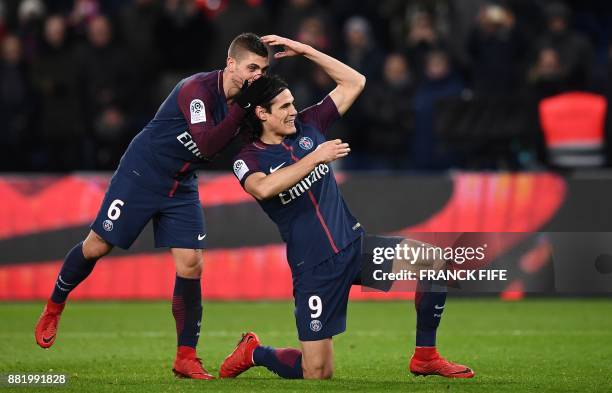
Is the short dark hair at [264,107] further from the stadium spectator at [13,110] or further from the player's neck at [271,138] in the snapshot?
the stadium spectator at [13,110]

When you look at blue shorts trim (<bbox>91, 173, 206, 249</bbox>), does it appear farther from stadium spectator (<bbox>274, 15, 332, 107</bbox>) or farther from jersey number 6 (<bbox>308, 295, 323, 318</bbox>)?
stadium spectator (<bbox>274, 15, 332, 107</bbox>)

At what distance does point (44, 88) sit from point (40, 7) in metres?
1.98

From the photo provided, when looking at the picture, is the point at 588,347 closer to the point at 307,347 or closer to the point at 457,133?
the point at 307,347

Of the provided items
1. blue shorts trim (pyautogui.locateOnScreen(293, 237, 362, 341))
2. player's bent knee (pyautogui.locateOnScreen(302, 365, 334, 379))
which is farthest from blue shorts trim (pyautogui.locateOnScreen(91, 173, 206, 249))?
player's bent knee (pyautogui.locateOnScreen(302, 365, 334, 379))

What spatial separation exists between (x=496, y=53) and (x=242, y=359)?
28.0 feet

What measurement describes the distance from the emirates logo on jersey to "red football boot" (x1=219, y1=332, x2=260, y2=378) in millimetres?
959

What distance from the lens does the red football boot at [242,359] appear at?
8250 millimetres

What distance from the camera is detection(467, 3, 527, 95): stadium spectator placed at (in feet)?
51.7

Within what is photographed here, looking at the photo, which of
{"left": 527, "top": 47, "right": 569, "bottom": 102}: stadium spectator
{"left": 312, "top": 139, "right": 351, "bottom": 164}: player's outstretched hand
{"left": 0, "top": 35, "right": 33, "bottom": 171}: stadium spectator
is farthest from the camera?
{"left": 0, "top": 35, "right": 33, "bottom": 171}: stadium spectator

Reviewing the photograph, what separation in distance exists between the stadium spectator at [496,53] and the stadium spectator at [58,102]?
206 inches

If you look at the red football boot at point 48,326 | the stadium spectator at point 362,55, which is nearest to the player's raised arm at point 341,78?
the red football boot at point 48,326

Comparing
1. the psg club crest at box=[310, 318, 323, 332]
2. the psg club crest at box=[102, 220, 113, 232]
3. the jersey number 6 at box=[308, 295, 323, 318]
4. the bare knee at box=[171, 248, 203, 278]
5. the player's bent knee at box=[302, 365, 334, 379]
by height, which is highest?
the psg club crest at box=[102, 220, 113, 232]

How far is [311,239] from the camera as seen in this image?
802 centimetres

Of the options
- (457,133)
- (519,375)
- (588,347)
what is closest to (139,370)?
(519,375)
